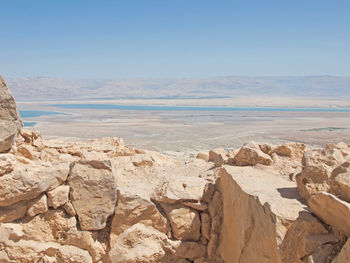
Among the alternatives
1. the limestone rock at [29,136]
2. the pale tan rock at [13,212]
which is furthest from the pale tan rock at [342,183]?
the limestone rock at [29,136]

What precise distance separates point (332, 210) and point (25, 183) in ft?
11.4

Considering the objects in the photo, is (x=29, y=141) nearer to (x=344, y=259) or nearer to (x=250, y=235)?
(x=250, y=235)

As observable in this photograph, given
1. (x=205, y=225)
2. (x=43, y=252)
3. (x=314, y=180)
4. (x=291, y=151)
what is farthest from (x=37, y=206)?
(x=291, y=151)

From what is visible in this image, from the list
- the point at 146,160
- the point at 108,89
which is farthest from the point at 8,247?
the point at 108,89

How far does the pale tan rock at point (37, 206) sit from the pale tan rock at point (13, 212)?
0.07m

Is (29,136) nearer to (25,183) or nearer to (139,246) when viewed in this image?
(25,183)

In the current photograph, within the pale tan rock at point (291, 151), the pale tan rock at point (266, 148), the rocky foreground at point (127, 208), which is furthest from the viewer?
the pale tan rock at point (266, 148)

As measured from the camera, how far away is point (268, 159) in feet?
18.5

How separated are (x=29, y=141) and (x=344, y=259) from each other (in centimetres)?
534

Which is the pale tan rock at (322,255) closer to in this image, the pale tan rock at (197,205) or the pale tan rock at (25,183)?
the pale tan rock at (197,205)

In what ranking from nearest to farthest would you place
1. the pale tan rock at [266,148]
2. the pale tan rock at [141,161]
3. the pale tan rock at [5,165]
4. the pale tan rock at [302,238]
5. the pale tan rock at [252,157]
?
the pale tan rock at [302,238]
the pale tan rock at [5,165]
the pale tan rock at [252,157]
the pale tan rock at [266,148]
the pale tan rock at [141,161]

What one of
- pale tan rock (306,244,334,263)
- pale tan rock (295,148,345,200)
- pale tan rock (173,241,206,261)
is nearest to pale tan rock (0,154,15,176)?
pale tan rock (173,241,206,261)

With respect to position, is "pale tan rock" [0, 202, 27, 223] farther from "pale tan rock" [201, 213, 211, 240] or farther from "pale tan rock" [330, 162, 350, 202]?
"pale tan rock" [330, 162, 350, 202]

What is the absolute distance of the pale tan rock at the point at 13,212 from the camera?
4688mm
